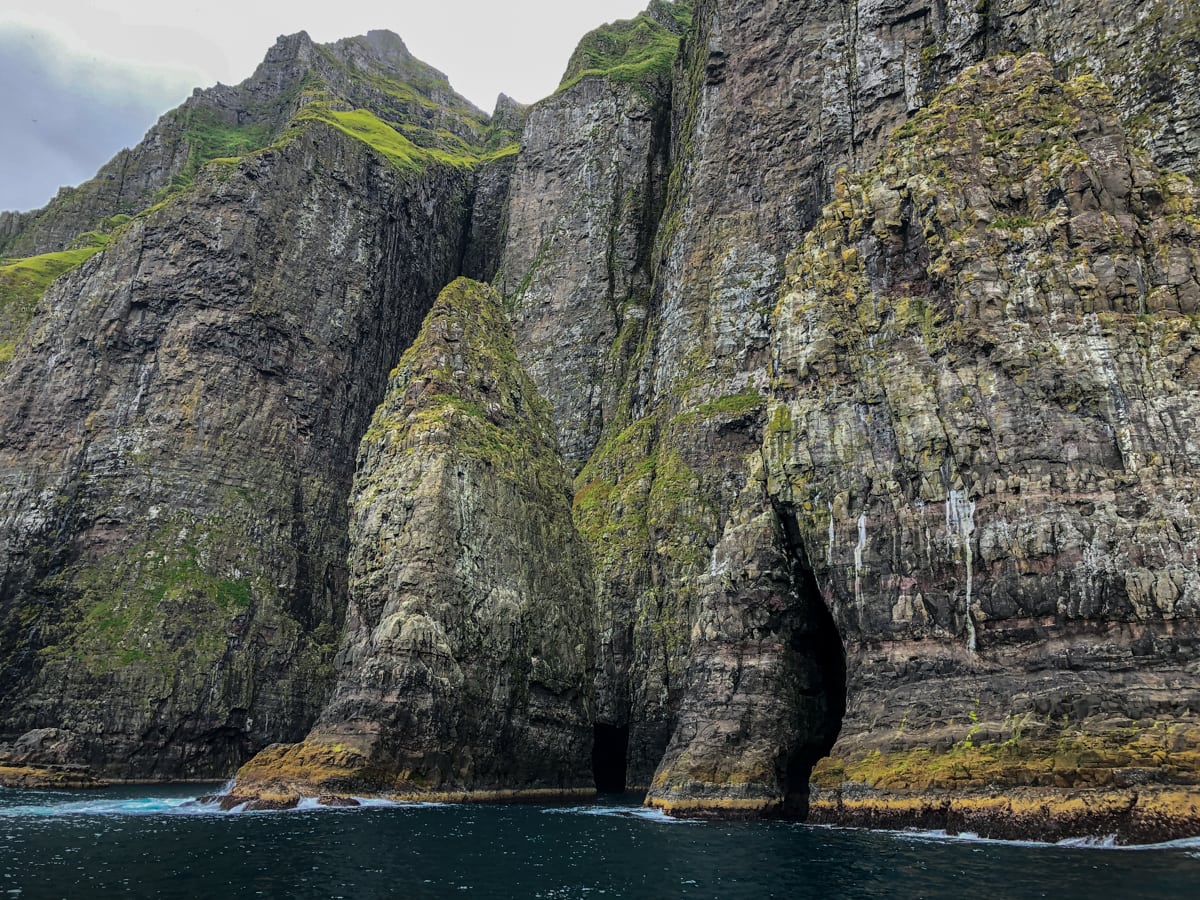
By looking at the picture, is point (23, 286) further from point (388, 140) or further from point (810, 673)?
point (810, 673)

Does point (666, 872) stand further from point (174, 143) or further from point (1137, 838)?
point (174, 143)

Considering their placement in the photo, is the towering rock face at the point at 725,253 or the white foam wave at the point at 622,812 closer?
the white foam wave at the point at 622,812

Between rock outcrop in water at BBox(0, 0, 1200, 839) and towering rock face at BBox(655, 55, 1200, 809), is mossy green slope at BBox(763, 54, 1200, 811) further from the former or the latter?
rock outcrop in water at BBox(0, 0, 1200, 839)

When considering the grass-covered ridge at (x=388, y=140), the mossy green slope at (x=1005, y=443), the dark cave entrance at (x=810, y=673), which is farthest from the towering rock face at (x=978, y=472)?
the grass-covered ridge at (x=388, y=140)

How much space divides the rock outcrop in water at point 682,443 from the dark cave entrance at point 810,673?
347mm

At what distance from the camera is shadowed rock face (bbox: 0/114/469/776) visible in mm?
94062

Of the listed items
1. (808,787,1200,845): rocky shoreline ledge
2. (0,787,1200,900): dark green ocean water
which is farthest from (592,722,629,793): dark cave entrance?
(808,787,1200,845): rocky shoreline ledge

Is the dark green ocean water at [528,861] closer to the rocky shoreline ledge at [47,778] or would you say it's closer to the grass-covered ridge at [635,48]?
the rocky shoreline ledge at [47,778]

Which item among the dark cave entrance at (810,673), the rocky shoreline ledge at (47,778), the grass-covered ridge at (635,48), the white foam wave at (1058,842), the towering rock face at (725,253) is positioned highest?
the grass-covered ridge at (635,48)

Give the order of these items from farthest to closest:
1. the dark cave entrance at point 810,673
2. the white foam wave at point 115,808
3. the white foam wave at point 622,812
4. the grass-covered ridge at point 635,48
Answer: the grass-covered ridge at point 635,48, the dark cave entrance at point 810,673, the white foam wave at point 622,812, the white foam wave at point 115,808

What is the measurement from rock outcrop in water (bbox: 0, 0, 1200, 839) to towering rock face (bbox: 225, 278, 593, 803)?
38 centimetres

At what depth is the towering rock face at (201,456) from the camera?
94000 millimetres

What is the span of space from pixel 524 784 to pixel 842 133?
249ft

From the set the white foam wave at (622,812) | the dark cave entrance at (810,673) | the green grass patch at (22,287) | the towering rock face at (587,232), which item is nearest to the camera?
the white foam wave at (622,812)
